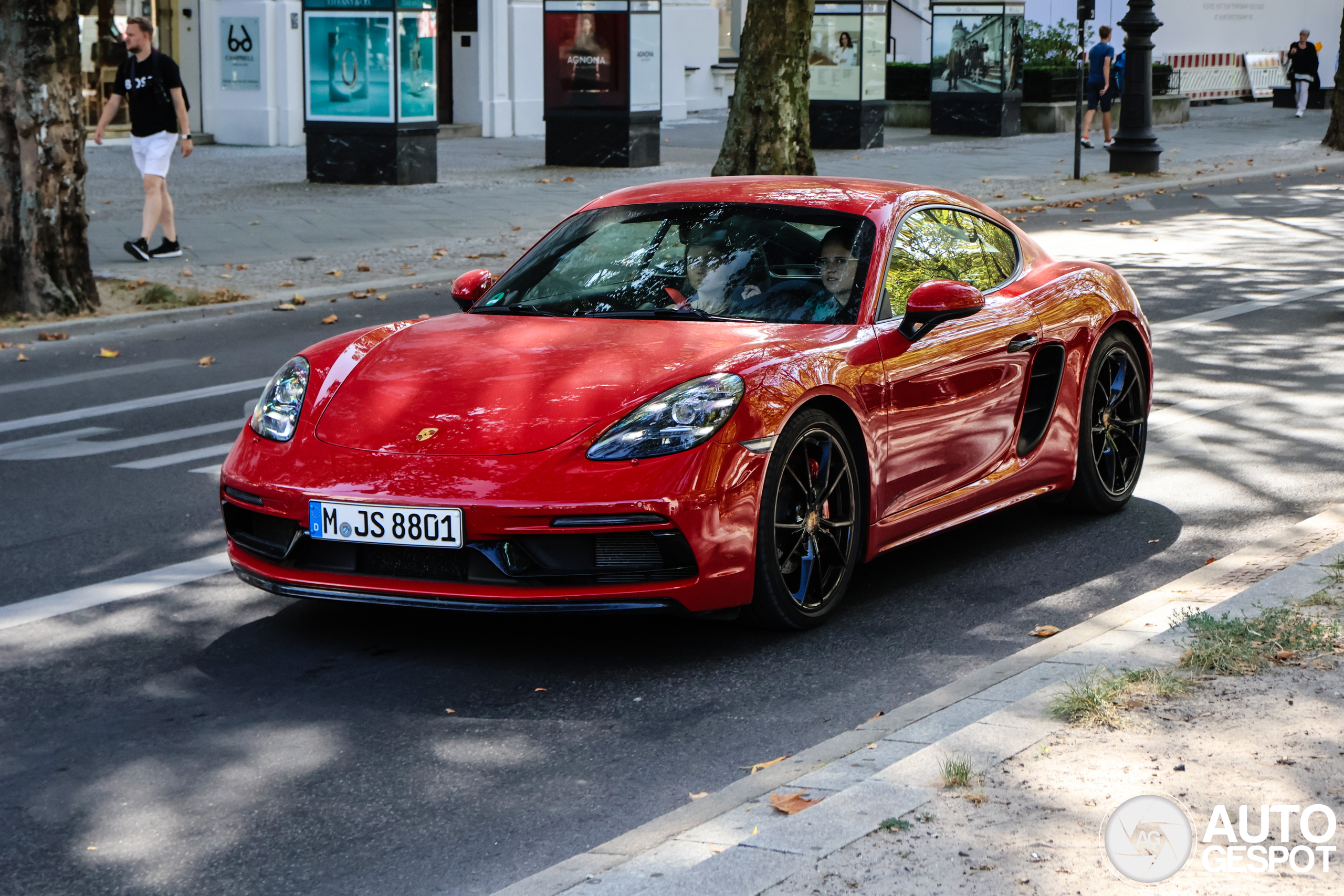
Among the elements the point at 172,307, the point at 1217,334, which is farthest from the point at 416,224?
the point at 1217,334

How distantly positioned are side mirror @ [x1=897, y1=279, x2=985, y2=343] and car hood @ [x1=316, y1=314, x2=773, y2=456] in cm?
50

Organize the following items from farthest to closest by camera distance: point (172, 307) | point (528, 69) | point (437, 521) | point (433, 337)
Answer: point (528, 69) → point (172, 307) → point (433, 337) → point (437, 521)

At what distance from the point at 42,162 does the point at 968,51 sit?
24.3 metres

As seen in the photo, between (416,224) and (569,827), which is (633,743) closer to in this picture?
(569,827)

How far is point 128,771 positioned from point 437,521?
1046mm

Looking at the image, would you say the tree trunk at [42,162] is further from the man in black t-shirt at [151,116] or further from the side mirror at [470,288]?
the side mirror at [470,288]

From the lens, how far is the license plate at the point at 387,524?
485cm

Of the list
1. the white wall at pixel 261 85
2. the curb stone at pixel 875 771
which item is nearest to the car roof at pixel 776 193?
the curb stone at pixel 875 771

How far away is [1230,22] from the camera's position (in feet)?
170

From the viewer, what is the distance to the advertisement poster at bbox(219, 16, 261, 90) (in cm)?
2817

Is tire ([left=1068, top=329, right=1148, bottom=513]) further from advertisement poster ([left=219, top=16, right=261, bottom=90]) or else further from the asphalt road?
advertisement poster ([left=219, top=16, right=261, bottom=90])

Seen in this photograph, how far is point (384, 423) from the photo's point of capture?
5.15 m

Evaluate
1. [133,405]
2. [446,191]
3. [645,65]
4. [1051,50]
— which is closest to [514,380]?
[133,405]

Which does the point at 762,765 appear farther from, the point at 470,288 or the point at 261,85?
the point at 261,85
